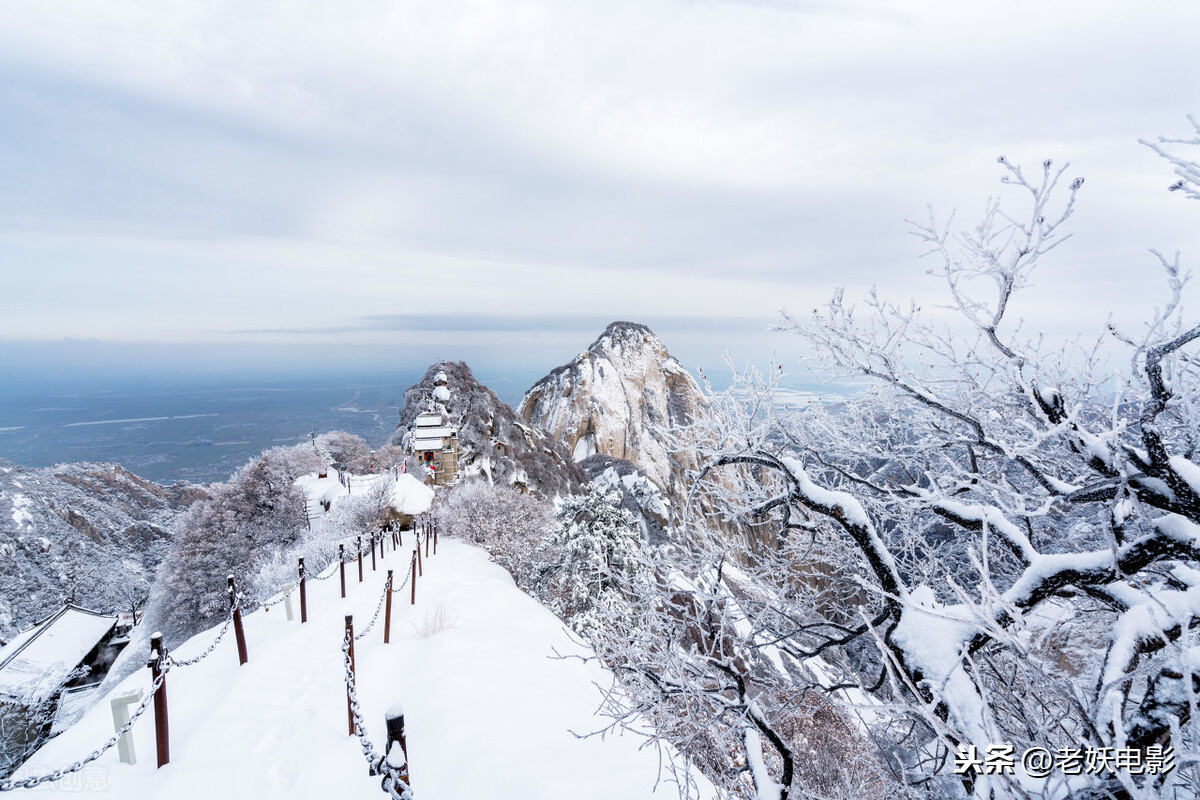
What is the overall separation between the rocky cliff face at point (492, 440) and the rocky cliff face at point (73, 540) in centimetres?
1787

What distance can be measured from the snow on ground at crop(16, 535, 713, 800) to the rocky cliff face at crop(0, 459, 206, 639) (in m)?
29.2

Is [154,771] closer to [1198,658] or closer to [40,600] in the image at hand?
[1198,658]

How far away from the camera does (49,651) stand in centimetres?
1766

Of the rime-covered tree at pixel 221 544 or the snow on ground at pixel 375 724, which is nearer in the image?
the snow on ground at pixel 375 724

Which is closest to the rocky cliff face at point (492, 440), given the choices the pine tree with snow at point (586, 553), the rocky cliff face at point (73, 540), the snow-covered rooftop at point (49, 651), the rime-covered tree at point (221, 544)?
the rime-covered tree at point (221, 544)

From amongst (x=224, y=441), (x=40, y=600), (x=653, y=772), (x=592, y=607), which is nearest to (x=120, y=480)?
(x=40, y=600)

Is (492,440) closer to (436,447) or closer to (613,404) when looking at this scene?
(436,447)

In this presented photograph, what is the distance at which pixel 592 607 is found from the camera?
10562 millimetres

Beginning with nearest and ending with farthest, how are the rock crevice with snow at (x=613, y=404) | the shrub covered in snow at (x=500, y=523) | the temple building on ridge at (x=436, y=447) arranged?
1. the shrub covered in snow at (x=500, y=523)
2. the temple building on ridge at (x=436, y=447)
3. the rock crevice with snow at (x=613, y=404)

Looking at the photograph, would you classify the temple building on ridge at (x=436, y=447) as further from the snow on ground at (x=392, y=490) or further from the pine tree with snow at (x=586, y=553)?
the pine tree with snow at (x=586, y=553)

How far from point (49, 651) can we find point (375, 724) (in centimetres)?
2368

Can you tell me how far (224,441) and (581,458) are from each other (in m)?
103

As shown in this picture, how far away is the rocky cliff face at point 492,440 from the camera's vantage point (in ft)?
90.9

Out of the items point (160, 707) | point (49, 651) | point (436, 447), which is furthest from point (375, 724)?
point (49, 651)
